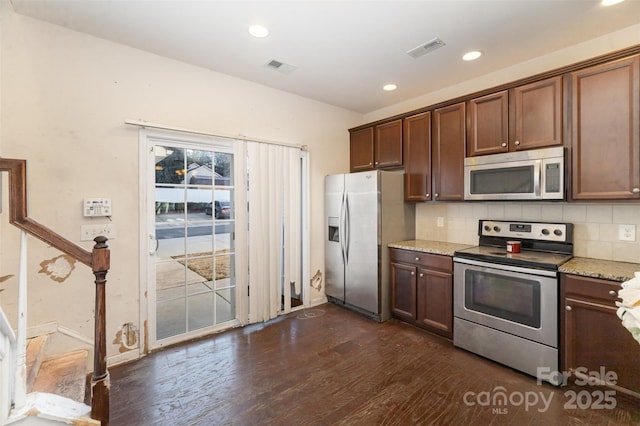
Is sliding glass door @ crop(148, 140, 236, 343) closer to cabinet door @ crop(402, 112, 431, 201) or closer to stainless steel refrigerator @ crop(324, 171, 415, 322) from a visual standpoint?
stainless steel refrigerator @ crop(324, 171, 415, 322)

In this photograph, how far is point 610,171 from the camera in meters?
2.15

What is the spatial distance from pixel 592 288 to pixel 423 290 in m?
1.39

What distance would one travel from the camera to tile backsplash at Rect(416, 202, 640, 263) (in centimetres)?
235

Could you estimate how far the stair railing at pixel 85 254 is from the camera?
1.32m

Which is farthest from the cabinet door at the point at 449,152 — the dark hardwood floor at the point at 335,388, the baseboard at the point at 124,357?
the baseboard at the point at 124,357

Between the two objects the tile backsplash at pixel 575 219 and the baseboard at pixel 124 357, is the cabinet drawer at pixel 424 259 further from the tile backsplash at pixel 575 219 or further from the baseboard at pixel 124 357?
the baseboard at pixel 124 357

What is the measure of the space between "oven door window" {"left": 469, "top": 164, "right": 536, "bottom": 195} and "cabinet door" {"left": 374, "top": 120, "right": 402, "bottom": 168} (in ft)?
3.28

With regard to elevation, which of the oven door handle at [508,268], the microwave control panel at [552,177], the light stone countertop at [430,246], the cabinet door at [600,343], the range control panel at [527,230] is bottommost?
the cabinet door at [600,343]

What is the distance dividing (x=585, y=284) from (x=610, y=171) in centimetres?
89

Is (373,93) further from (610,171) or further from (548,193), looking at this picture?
(610,171)

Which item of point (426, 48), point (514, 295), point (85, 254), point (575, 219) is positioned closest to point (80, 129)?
point (85, 254)

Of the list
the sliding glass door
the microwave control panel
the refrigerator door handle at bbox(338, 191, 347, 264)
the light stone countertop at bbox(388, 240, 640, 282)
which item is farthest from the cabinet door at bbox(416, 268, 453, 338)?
the sliding glass door

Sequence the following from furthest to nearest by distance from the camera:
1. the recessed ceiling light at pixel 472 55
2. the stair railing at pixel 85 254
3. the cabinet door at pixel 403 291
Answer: the cabinet door at pixel 403 291 < the recessed ceiling light at pixel 472 55 < the stair railing at pixel 85 254

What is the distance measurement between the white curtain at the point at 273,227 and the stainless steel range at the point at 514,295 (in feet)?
6.30
